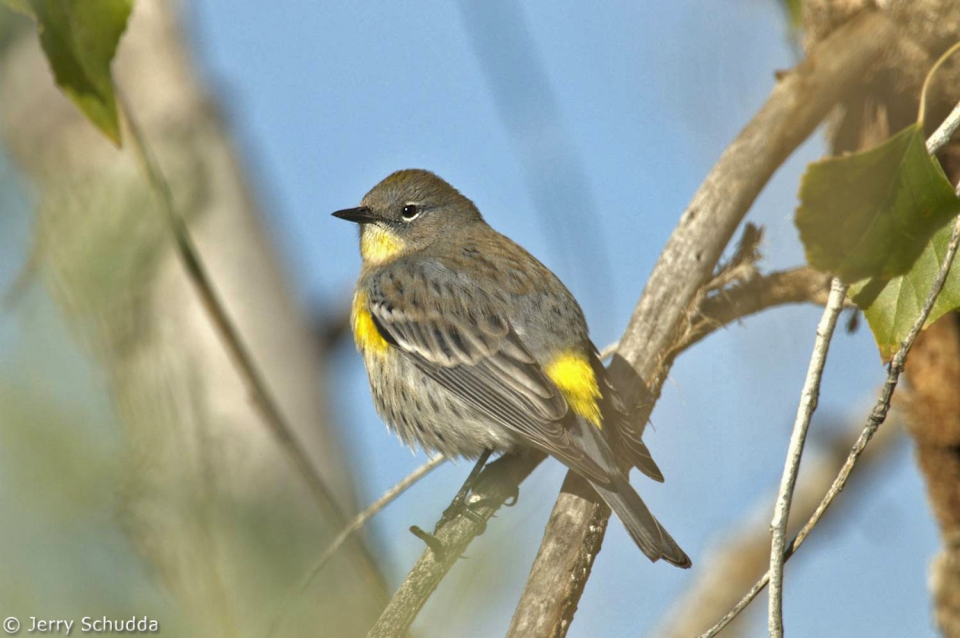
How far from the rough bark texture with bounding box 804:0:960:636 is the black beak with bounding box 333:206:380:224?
2819 millimetres

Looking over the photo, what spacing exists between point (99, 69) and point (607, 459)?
2324mm

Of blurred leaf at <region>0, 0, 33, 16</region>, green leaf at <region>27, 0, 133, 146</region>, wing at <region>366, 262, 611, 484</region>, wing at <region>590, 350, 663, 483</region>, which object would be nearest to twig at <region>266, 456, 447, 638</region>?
wing at <region>366, 262, 611, 484</region>

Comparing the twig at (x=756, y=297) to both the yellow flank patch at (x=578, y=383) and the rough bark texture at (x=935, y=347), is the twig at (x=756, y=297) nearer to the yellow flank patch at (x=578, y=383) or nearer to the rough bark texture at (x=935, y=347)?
the yellow flank patch at (x=578, y=383)

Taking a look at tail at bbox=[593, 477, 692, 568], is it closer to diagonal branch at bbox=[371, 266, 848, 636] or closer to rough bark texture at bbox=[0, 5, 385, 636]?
diagonal branch at bbox=[371, 266, 848, 636]

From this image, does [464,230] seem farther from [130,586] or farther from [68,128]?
[68,128]

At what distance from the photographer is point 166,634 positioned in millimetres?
2539

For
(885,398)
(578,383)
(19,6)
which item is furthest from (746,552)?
(19,6)

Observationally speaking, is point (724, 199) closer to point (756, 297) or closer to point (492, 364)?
point (756, 297)

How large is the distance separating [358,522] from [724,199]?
1.91 meters

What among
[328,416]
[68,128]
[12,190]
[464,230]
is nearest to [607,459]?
[464,230]

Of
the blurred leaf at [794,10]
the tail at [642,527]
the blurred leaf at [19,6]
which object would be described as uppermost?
the blurred leaf at [19,6]

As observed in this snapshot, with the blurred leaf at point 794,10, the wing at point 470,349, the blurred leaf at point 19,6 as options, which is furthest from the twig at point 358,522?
the blurred leaf at point 794,10

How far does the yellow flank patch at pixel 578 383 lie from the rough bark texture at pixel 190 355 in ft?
3.92

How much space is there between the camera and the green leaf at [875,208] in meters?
2.35
